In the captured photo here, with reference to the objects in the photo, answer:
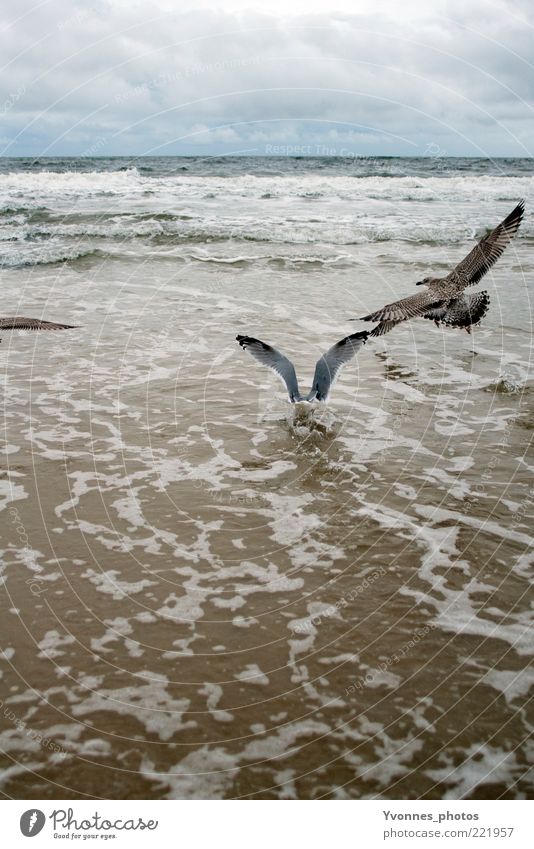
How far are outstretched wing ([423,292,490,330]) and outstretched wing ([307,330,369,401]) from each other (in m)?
1.22

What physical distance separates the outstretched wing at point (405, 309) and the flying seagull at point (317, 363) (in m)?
0.78

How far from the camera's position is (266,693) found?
4930 mm

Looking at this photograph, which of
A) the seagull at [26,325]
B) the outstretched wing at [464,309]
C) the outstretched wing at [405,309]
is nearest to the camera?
the outstretched wing at [405,309]

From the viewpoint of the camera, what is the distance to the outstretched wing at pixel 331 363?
30.7ft

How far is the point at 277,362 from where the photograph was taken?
973 centimetres

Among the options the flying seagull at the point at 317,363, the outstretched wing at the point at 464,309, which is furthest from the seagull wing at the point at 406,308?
the flying seagull at the point at 317,363

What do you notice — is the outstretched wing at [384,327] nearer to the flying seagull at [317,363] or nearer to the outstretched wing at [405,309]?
the outstretched wing at [405,309]

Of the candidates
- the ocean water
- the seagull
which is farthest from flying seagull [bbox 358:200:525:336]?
the seagull

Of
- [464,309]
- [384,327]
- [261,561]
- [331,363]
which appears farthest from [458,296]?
[261,561]

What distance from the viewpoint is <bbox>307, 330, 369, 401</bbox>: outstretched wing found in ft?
30.7

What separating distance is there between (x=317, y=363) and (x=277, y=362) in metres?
0.69

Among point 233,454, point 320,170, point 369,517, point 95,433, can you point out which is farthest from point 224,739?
point 320,170

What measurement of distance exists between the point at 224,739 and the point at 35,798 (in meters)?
1.28

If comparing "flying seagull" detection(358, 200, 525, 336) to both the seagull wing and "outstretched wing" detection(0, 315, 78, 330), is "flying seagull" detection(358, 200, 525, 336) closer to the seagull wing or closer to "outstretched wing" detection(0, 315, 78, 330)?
the seagull wing
